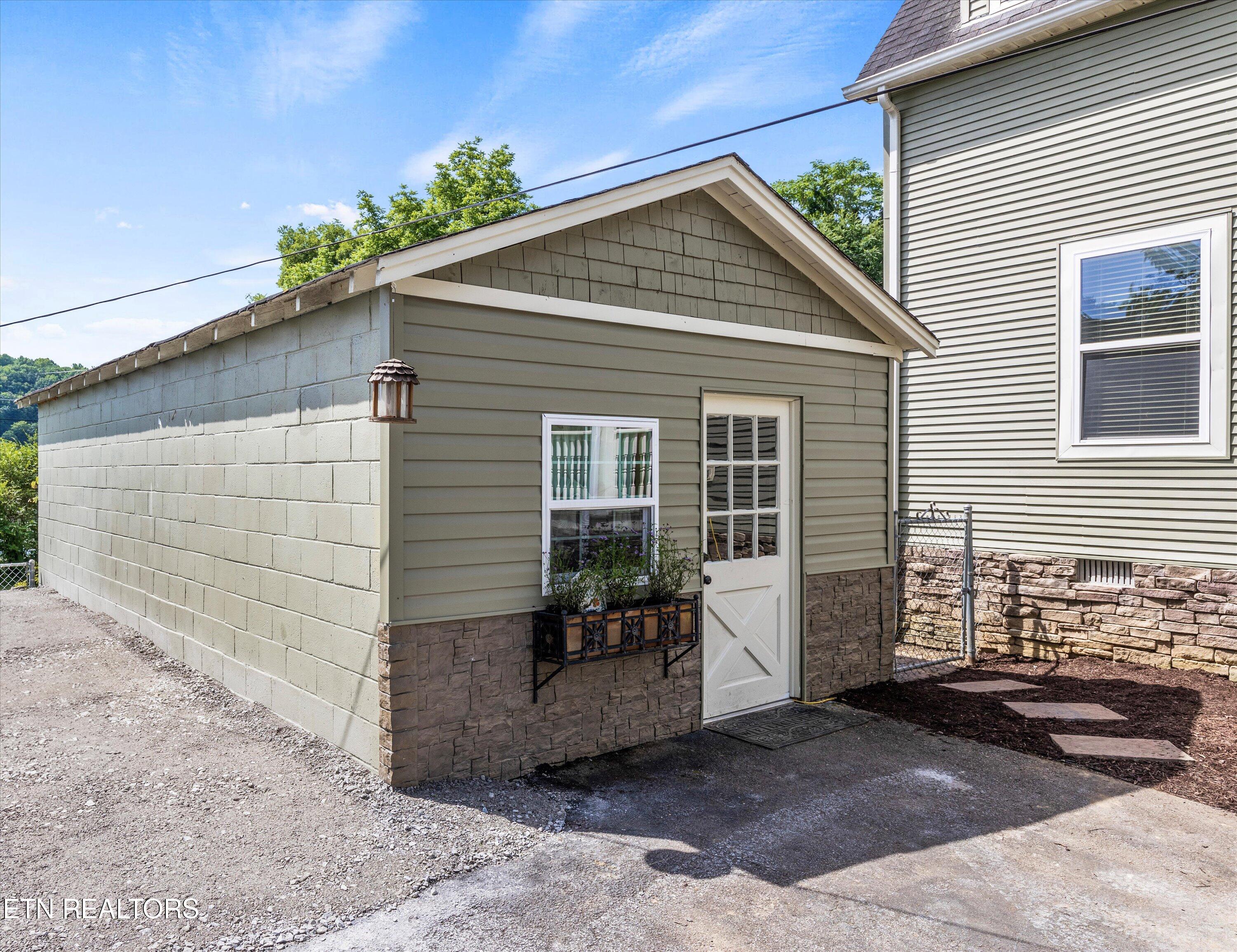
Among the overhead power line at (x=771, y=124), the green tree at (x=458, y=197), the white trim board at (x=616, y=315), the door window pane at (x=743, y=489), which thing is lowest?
A: the door window pane at (x=743, y=489)

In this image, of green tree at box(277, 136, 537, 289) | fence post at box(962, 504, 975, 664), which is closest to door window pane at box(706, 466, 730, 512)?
fence post at box(962, 504, 975, 664)

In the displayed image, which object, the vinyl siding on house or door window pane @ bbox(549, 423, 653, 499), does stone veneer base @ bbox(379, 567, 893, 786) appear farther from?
the vinyl siding on house

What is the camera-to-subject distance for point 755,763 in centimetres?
481

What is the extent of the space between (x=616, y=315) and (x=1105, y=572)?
5437 mm

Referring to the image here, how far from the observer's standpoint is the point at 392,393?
376 centimetres

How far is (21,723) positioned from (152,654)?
1.83 metres

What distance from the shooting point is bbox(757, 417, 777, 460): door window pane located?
584cm

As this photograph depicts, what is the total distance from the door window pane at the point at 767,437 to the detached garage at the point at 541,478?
28 mm

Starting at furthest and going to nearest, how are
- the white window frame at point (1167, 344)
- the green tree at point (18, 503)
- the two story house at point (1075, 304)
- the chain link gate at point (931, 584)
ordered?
the green tree at point (18, 503), the chain link gate at point (931, 584), the two story house at point (1075, 304), the white window frame at point (1167, 344)

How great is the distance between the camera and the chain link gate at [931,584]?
8.05m

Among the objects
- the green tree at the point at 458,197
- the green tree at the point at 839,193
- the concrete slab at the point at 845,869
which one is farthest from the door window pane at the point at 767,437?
the green tree at the point at 839,193

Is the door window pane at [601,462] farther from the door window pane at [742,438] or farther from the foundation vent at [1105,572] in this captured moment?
the foundation vent at [1105,572]

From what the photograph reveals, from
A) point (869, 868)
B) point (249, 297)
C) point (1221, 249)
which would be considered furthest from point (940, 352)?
point (249, 297)

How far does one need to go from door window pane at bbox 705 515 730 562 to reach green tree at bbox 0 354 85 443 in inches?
1133
